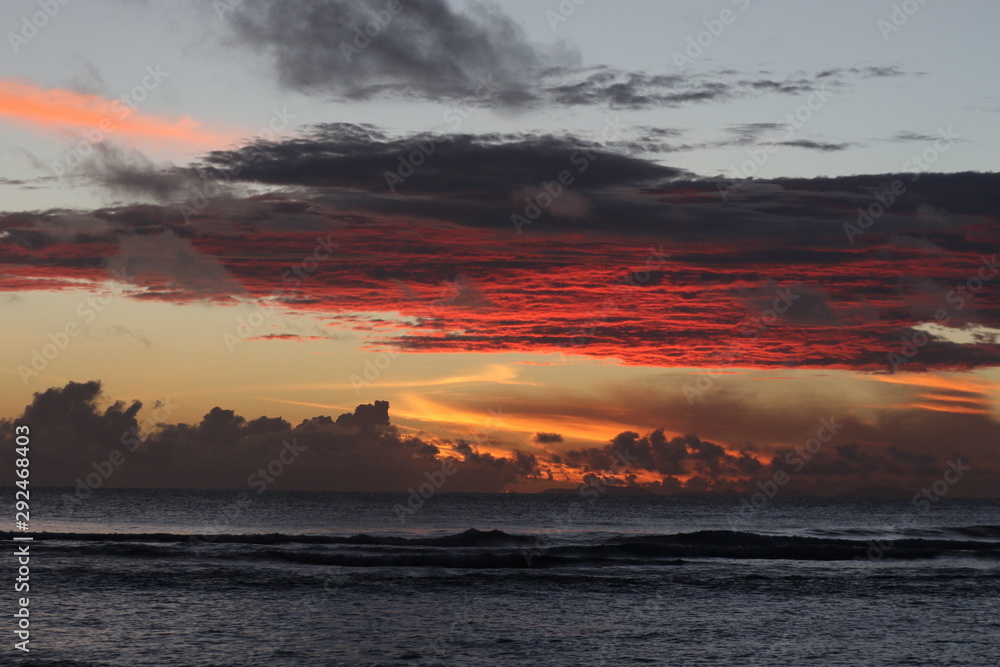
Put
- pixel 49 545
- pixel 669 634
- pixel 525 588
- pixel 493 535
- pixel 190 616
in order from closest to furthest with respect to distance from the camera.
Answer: pixel 669 634
pixel 190 616
pixel 525 588
pixel 49 545
pixel 493 535

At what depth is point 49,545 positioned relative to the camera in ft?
190

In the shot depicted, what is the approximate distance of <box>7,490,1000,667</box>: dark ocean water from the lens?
2625 centimetres

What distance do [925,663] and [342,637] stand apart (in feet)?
59.6

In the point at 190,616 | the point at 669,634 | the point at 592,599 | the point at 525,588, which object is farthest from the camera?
the point at 525,588

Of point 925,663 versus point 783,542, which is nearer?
point 925,663

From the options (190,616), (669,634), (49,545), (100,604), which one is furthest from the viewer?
(49,545)

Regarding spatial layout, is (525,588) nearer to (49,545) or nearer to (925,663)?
(925,663)

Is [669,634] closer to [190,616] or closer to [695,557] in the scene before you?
[190,616]

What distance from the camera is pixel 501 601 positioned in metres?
36.7

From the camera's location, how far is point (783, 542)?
67.9m

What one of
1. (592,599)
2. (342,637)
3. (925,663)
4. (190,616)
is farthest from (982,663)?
(190,616)

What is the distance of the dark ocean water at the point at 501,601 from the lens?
86.1 ft

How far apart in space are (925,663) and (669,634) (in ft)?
25.9

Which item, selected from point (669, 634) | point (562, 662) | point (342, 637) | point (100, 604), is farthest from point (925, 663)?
point (100, 604)
